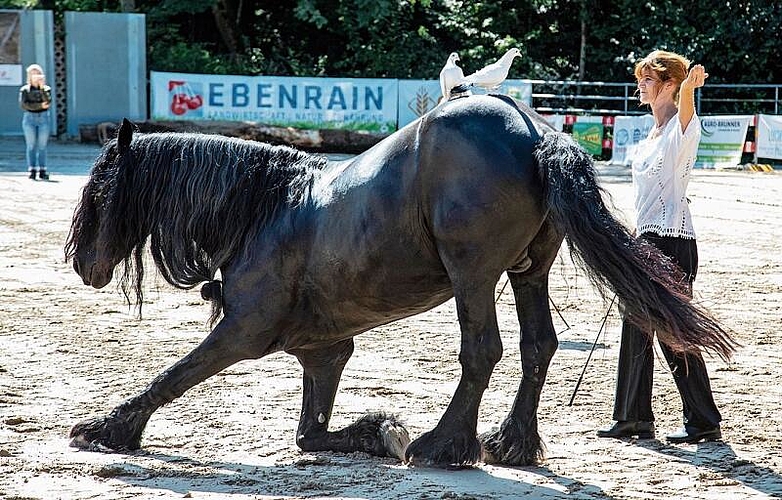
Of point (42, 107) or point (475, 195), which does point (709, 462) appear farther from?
point (42, 107)

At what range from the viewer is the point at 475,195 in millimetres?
4617

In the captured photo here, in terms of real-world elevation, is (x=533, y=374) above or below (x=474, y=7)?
below

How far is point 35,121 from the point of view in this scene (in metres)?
18.8

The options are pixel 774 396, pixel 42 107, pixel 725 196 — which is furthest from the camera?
pixel 42 107

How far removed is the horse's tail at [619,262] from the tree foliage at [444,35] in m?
24.9

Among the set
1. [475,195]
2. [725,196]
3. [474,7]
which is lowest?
[725,196]

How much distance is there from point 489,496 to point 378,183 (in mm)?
1473

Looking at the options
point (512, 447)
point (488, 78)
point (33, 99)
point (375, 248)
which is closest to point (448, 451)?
point (512, 447)

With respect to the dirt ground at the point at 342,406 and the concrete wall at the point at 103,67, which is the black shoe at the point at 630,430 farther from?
the concrete wall at the point at 103,67

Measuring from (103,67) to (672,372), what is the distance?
24.8 metres

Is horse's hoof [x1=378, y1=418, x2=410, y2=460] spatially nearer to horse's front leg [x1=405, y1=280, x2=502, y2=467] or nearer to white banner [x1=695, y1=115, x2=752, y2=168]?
horse's front leg [x1=405, y1=280, x2=502, y2=467]

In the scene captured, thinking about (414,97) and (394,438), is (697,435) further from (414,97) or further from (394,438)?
(414,97)

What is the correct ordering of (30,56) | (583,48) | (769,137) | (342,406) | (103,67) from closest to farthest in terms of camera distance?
1. (342,406)
2. (769,137)
3. (30,56)
4. (103,67)
5. (583,48)

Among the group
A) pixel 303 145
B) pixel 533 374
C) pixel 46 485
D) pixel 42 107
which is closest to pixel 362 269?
pixel 533 374
